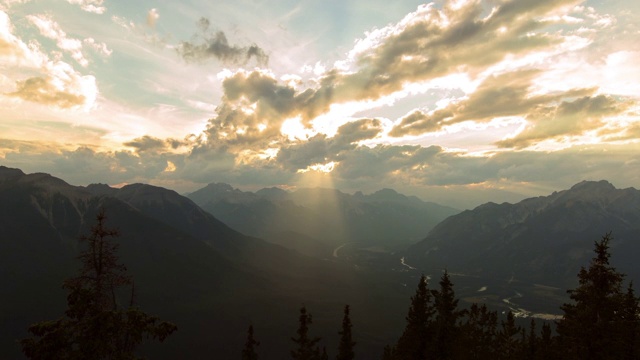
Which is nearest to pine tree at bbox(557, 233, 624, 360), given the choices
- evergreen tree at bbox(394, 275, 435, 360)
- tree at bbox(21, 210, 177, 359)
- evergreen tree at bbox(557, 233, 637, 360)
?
evergreen tree at bbox(557, 233, 637, 360)

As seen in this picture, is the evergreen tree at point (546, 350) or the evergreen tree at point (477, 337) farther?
the evergreen tree at point (477, 337)

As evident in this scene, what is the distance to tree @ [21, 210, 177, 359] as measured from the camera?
1644 centimetres

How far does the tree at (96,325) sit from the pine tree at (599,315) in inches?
1162

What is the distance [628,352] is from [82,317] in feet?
130

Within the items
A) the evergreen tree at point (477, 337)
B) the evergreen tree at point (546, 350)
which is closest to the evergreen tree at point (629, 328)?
the evergreen tree at point (546, 350)

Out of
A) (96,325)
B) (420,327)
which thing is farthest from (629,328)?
(96,325)

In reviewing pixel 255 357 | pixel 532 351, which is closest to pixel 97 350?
pixel 255 357

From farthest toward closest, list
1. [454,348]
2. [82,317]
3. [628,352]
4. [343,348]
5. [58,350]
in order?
[343,348]
[454,348]
[628,352]
[82,317]
[58,350]

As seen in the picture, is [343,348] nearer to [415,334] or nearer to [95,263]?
[415,334]

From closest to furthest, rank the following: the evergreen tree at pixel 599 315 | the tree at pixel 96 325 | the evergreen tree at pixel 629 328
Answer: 1. the tree at pixel 96 325
2. the evergreen tree at pixel 599 315
3. the evergreen tree at pixel 629 328

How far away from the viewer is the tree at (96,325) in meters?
16.4

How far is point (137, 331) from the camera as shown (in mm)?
17250

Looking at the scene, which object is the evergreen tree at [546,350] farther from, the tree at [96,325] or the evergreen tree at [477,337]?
the tree at [96,325]

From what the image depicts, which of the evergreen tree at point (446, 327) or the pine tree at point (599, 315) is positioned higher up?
the pine tree at point (599, 315)
